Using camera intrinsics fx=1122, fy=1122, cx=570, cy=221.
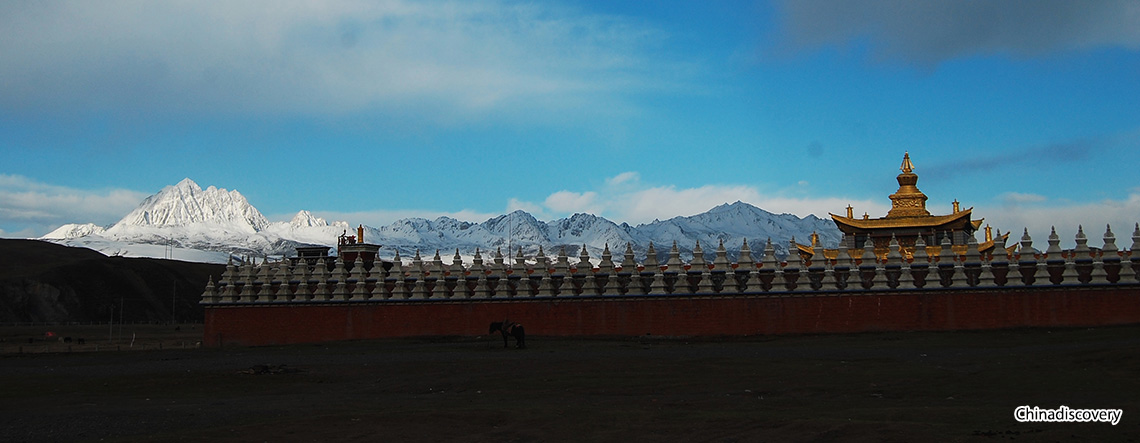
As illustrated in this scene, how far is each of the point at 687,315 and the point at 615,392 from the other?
61.3ft

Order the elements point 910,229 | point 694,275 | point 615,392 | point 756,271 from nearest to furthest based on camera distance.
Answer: point 615,392 → point 756,271 → point 694,275 → point 910,229

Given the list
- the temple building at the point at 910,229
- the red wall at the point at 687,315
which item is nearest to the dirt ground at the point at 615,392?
the red wall at the point at 687,315

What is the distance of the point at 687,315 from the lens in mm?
44844

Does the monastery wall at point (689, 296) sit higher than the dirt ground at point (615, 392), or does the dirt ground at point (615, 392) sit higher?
the monastery wall at point (689, 296)

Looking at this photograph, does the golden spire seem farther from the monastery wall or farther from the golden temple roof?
the monastery wall

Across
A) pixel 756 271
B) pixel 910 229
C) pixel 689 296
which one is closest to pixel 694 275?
pixel 689 296

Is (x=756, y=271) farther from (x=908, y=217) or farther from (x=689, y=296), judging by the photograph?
(x=908, y=217)

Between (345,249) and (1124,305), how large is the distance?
3547cm

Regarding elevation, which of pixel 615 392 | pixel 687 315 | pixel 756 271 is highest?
pixel 756 271

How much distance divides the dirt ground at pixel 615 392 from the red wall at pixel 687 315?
60.1 inches

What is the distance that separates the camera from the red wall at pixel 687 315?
4025 centimetres

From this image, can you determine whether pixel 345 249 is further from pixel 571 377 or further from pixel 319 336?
pixel 571 377

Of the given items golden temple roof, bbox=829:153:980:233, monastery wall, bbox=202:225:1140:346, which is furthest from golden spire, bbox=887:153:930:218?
monastery wall, bbox=202:225:1140:346

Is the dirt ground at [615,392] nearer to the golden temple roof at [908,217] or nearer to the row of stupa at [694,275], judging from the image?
the row of stupa at [694,275]
